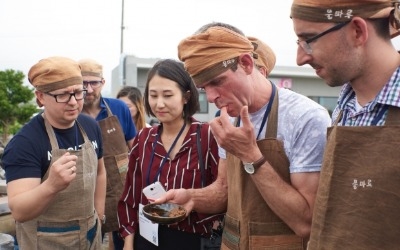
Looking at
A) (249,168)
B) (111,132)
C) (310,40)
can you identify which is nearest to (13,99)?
(111,132)

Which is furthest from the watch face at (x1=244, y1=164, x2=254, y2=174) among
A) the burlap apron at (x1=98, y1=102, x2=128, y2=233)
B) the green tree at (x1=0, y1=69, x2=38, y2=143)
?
the green tree at (x1=0, y1=69, x2=38, y2=143)

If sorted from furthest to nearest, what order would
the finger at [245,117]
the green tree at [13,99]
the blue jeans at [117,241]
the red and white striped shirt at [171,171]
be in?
the green tree at [13,99]
the blue jeans at [117,241]
the red and white striped shirt at [171,171]
the finger at [245,117]

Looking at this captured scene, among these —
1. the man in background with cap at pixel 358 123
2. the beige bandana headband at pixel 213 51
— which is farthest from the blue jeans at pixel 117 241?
the man in background with cap at pixel 358 123

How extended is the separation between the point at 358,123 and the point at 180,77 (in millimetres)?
1471

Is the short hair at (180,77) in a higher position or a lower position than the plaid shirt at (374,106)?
lower

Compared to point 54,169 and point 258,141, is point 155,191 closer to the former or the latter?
point 54,169

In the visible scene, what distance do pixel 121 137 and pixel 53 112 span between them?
1.26m

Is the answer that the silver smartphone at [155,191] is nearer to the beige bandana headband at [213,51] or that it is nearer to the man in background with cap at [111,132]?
the beige bandana headband at [213,51]

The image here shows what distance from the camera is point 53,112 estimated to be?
282 cm

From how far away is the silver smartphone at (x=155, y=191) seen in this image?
2525 mm

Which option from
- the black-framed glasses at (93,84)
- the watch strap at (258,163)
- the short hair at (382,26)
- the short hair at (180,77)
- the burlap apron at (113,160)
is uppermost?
the short hair at (382,26)

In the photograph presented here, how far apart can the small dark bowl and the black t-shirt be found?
75 cm

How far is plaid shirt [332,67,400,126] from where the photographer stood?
4.61ft

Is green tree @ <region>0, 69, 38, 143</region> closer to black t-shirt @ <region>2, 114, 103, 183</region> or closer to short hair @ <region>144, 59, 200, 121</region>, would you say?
black t-shirt @ <region>2, 114, 103, 183</region>
